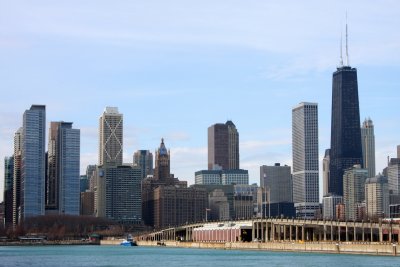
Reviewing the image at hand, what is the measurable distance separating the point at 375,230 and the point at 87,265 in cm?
6516

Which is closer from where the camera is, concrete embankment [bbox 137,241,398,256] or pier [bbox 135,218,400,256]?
concrete embankment [bbox 137,241,398,256]

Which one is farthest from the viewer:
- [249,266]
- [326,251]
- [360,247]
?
[326,251]

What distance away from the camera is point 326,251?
15088 centimetres

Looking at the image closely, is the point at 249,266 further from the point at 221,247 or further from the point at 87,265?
the point at 221,247

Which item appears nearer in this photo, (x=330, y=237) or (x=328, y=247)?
(x=328, y=247)

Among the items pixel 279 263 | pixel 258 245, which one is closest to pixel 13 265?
pixel 279 263

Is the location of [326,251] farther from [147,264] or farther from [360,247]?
[147,264]

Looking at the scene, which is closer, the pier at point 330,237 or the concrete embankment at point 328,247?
the concrete embankment at point 328,247

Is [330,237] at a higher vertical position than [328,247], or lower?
higher

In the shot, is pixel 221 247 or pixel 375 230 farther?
pixel 221 247

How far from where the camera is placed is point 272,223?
196 metres

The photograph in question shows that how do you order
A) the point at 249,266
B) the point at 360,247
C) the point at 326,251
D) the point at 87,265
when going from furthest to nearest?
1. the point at 326,251
2. the point at 360,247
3. the point at 87,265
4. the point at 249,266

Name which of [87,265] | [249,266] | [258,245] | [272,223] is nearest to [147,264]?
[87,265]

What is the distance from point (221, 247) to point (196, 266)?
7869 cm
